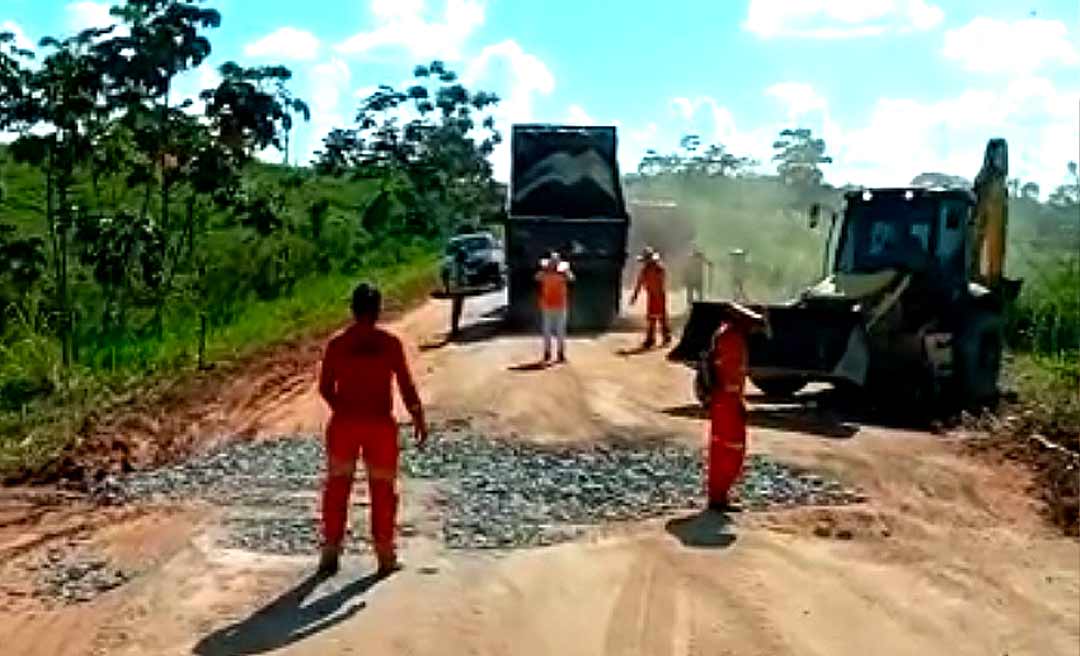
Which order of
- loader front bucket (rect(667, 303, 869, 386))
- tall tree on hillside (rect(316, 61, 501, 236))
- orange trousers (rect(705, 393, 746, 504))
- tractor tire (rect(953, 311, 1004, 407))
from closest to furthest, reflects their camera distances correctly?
orange trousers (rect(705, 393, 746, 504)) → loader front bucket (rect(667, 303, 869, 386)) → tractor tire (rect(953, 311, 1004, 407)) → tall tree on hillside (rect(316, 61, 501, 236))

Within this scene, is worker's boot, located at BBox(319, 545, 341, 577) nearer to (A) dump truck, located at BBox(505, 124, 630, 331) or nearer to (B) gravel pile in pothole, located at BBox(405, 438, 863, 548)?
(B) gravel pile in pothole, located at BBox(405, 438, 863, 548)

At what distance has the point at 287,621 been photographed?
30.6ft

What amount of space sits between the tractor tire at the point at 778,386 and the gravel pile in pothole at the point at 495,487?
3.69 meters

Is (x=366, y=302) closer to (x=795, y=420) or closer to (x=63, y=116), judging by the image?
(x=795, y=420)

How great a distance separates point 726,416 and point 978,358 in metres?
8.06

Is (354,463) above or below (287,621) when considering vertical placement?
above

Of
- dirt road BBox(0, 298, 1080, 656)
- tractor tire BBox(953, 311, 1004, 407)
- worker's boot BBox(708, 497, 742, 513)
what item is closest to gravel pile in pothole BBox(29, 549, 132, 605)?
dirt road BBox(0, 298, 1080, 656)

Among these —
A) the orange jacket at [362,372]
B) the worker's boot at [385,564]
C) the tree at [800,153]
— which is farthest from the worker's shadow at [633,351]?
the tree at [800,153]

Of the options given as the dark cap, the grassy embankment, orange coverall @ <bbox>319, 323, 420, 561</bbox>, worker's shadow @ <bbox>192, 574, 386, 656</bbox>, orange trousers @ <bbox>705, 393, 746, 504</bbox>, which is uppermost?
the dark cap

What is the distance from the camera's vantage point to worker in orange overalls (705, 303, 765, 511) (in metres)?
12.5

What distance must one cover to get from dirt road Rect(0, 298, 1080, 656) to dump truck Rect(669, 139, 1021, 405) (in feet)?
10.1

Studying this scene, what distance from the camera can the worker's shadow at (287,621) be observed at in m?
8.91

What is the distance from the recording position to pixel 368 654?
877cm

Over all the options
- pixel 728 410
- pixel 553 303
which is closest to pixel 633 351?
pixel 553 303
